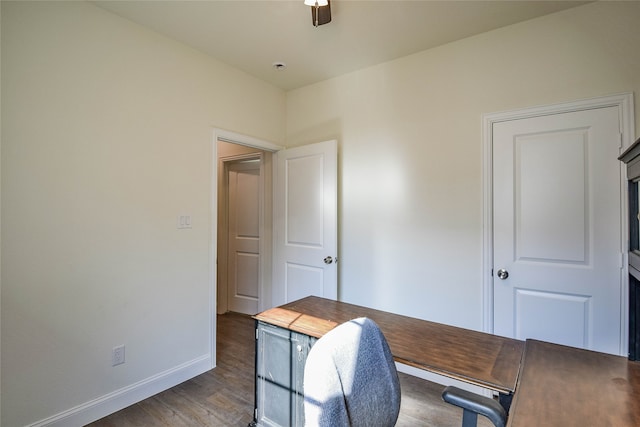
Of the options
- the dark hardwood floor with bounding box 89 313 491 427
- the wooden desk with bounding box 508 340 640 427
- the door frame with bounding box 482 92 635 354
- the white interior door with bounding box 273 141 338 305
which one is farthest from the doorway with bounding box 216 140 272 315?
the wooden desk with bounding box 508 340 640 427

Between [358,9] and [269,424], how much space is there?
2663mm

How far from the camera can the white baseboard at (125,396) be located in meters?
1.90

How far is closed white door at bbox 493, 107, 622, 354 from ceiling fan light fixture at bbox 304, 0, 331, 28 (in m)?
1.47

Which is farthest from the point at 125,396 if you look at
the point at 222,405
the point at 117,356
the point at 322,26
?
the point at 322,26

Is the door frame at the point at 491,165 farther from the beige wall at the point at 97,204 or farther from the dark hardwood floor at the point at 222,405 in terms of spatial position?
the beige wall at the point at 97,204

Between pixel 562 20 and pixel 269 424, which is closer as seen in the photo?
pixel 269 424

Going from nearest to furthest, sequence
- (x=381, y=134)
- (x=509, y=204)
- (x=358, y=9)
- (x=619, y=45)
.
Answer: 1. (x=619, y=45)
2. (x=358, y=9)
3. (x=509, y=204)
4. (x=381, y=134)

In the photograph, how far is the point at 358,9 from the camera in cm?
207

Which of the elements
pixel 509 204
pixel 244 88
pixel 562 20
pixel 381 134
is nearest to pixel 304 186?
pixel 381 134

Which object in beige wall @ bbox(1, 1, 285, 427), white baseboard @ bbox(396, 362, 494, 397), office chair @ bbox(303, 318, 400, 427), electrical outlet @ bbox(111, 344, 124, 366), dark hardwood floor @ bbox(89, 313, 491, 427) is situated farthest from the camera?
white baseboard @ bbox(396, 362, 494, 397)

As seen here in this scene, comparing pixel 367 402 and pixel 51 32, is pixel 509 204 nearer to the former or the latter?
pixel 367 402

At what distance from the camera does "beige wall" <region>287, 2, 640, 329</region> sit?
2025 mm

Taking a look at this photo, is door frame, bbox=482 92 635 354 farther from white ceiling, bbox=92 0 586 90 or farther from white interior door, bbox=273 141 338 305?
white interior door, bbox=273 141 338 305

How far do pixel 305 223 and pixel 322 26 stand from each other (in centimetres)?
175
